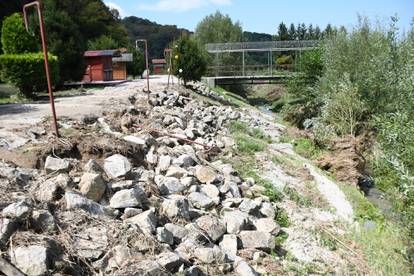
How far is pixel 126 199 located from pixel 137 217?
1.32 feet

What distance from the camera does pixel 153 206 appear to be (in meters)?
6.01

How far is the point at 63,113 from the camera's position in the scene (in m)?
10.5

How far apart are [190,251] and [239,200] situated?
224 cm

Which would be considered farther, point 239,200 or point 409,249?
point 239,200

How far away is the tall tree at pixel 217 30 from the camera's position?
1817 inches

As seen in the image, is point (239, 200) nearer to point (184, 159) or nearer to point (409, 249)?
point (184, 159)

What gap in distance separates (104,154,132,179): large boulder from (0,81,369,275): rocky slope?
2 centimetres

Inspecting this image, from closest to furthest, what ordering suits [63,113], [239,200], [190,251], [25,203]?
[25,203]
[190,251]
[239,200]
[63,113]

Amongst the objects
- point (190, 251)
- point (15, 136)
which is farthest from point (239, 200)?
point (15, 136)

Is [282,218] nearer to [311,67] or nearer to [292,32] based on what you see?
[311,67]

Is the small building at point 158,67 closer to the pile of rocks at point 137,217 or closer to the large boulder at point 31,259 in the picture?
the pile of rocks at point 137,217

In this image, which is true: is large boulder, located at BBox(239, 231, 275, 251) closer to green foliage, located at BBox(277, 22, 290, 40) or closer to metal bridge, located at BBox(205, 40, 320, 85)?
metal bridge, located at BBox(205, 40, 320, 85)

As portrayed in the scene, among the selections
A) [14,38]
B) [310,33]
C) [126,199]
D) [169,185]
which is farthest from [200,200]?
[310,33]

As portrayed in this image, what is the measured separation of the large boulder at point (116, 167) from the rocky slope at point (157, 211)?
19 mm
